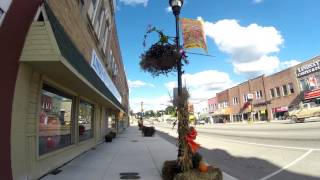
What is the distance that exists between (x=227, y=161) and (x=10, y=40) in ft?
29.9

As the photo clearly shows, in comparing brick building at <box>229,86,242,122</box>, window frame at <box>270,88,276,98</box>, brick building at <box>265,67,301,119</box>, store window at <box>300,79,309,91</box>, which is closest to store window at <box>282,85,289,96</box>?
brick building at <box>265,67,301,119</box>

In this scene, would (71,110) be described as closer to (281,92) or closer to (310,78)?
(310,78)

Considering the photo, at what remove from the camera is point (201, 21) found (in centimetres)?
805

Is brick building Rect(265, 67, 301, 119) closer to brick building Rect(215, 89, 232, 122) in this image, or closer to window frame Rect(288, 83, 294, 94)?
window frame Rect(288, 83, 294, 94)

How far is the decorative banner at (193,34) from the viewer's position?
773 cm

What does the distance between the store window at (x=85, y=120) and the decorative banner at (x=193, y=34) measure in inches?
299

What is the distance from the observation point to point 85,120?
15.5 m

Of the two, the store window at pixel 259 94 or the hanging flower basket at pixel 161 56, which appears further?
the store window at pixel 259 94

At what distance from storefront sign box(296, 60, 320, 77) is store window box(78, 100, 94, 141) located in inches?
1478

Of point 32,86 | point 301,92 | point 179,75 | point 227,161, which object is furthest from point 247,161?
point 301,92

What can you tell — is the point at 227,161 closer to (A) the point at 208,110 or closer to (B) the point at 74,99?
(B) the point at 74,99

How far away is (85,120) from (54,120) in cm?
563

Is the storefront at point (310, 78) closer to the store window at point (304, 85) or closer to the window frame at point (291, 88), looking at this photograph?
the store window at point (304, 85)

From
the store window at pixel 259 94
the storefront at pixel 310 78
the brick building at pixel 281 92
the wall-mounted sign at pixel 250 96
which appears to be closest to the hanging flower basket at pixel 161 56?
the storefront at pixel 310 78
